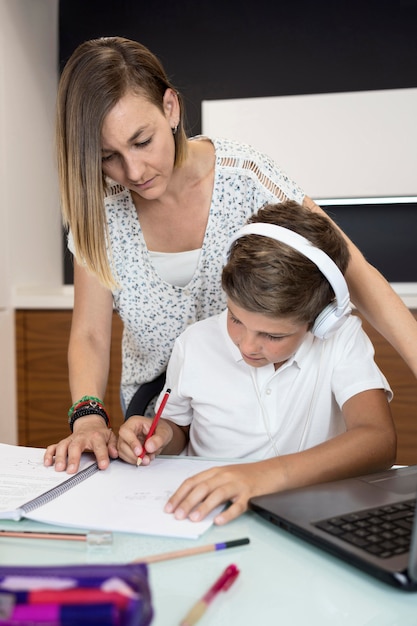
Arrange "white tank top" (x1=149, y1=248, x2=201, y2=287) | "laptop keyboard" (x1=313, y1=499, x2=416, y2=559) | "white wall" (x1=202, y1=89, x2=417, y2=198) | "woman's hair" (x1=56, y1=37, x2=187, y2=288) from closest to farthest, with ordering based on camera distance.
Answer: "laptop keyboard" (x1=313, y1=499, x2=416, y2=559) < "woman's hair" (x1=56, y1=37, x2=187, y2=288) < "white tank top" (x1=149, y1=248, x2=201, y2=287) < "white wall" (x1=202, y1=89, x2=417, y2=198)

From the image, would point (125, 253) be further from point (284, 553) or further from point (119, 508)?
point (284, 553)

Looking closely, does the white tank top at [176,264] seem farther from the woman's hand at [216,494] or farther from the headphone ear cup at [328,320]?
the woman's hand at [216,494]

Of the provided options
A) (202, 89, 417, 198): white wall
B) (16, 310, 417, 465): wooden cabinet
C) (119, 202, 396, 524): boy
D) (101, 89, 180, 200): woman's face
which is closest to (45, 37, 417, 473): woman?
(101, 89, 180, 200): woman's face

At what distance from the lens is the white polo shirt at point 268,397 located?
1246 millimetres

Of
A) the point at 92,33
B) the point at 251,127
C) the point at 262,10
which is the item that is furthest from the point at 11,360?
the point at 262,10

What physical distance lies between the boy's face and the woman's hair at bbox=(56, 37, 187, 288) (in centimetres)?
30

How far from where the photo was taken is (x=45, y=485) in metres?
0.94

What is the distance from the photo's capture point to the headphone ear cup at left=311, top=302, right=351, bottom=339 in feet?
3.56

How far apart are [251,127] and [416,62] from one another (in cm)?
80

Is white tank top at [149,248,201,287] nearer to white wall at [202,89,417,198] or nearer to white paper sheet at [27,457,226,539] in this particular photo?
white paper sheet at [27,457,226,539]

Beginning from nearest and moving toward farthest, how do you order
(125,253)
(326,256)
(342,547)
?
(342,547), (326,256), (125,253)

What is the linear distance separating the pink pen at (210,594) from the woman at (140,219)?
1.38 ft

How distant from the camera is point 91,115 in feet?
3.80

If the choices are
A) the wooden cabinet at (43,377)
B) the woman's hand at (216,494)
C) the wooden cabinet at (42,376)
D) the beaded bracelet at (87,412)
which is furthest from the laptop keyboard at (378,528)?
the wooden cabinet at (42,376)
